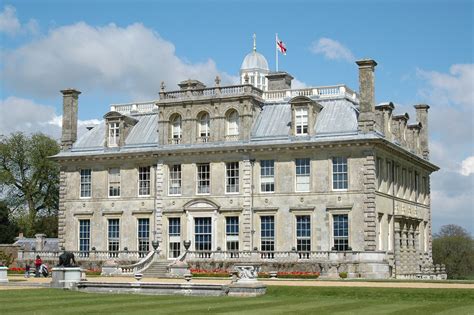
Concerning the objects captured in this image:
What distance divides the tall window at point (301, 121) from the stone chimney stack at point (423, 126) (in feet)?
46.2

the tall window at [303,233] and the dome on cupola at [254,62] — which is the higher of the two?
the dome on cupola at [254,62]

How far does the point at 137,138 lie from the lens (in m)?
57.6

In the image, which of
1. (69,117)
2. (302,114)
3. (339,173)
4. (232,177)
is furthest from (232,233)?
(69,117)

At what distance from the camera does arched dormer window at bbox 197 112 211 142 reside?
54344 mm

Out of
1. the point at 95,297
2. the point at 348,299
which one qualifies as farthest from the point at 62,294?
the point at 348,299

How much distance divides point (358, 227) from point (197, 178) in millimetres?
10932

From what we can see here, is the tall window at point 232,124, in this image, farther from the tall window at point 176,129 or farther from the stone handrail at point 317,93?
the tall window at point 176,129

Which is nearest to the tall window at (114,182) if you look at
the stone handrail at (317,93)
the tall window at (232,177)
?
the tall window at (232,177)

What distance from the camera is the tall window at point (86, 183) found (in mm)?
57594

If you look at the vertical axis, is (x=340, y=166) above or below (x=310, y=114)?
below

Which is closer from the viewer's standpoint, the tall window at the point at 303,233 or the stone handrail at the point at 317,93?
the tall window at the point at 303,233

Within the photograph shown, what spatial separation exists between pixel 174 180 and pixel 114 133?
6047 millimetres

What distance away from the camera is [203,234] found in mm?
53531

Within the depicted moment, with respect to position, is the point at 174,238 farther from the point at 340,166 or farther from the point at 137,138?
the point at 340,166
